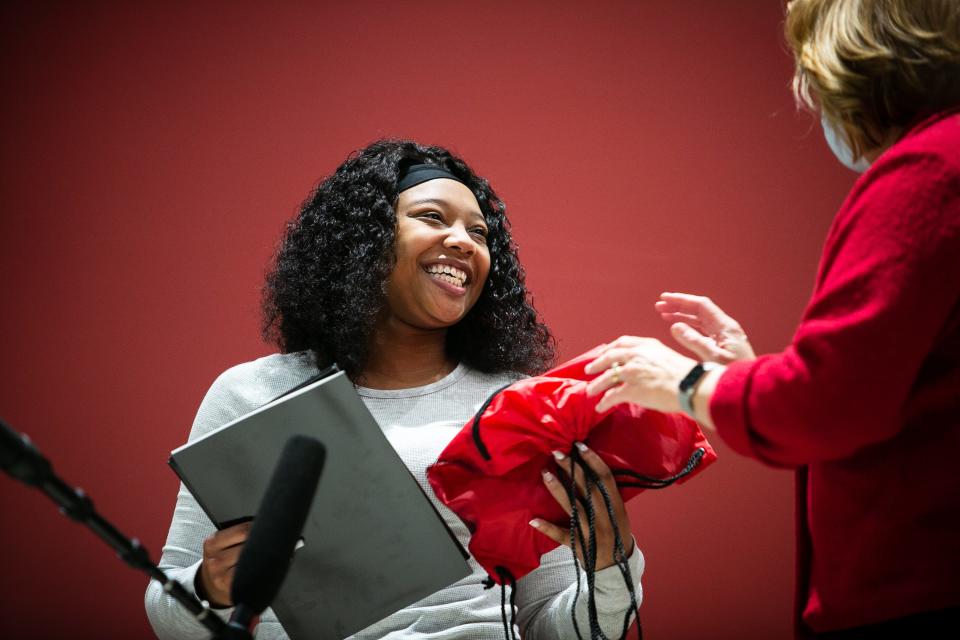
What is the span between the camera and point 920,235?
79 centimetres

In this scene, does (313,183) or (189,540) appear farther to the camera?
(313,183)

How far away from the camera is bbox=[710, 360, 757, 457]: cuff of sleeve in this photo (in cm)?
83

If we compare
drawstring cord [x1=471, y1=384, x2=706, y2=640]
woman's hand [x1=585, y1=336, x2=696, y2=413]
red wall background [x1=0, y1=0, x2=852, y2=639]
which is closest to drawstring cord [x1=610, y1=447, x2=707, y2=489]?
drawstring cord [x1=471, y1=384, x2=706, y2=640]

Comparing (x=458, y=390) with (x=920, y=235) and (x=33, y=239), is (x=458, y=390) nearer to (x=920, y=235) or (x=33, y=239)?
(x=920, y=235)

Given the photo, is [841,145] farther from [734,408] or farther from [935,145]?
[734,408]

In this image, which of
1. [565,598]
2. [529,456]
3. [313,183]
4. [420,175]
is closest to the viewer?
[529,456]

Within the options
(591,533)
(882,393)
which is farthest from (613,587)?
(882,393)

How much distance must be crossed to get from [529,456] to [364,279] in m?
0.57

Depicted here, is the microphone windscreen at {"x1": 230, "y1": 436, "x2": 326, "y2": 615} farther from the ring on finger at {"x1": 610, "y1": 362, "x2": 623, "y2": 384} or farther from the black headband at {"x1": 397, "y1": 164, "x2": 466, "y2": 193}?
the black headband at {"x1": 397, "y1": 164, "x2": 466, "y2": 193}

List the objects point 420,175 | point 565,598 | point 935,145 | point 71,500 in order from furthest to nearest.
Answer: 1. point 420,175
2. point 565,598
3. point 935,145
4. point 71,500

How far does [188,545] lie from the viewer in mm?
1438

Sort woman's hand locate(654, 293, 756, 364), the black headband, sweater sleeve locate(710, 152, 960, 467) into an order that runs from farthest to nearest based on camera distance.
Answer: the black headband → woman's hand locate(654, 293, 756, 364) → sweater sleeve locate(710, 152, 960, 467)

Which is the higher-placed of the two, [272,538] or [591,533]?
[272,538]

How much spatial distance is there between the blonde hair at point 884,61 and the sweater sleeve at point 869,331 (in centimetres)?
11
